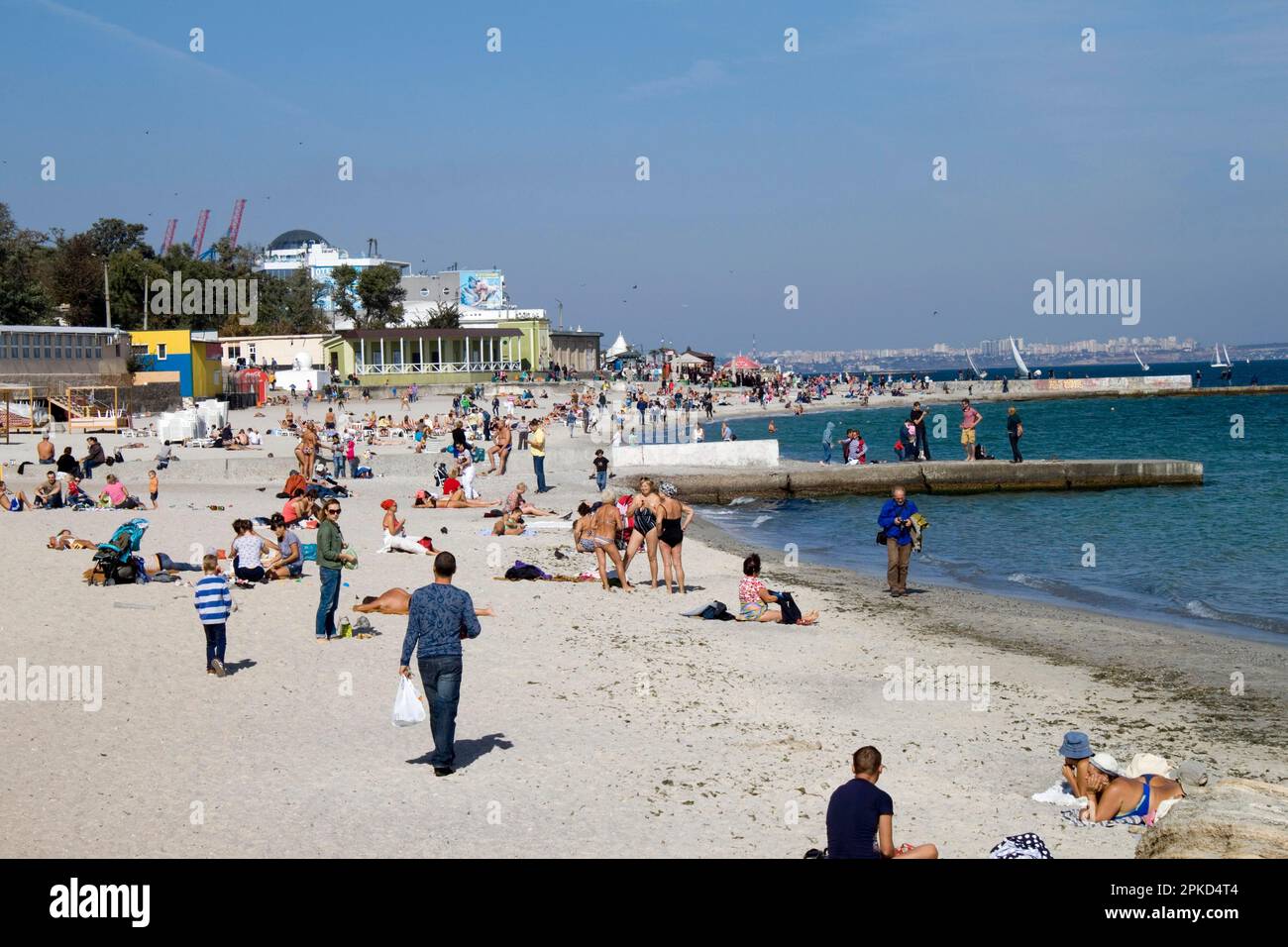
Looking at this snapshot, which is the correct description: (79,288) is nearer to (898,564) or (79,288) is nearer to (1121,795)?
(898,564)

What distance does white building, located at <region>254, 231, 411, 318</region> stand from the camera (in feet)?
441

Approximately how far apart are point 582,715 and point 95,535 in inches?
475

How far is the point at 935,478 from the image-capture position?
3275 cm

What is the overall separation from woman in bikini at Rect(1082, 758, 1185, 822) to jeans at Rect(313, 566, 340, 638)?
7374 mm

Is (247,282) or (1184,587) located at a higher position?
(247,282)

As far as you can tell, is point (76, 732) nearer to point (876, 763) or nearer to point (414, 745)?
point (414, 745)

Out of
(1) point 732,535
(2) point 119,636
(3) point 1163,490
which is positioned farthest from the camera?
(3) point 1163,490

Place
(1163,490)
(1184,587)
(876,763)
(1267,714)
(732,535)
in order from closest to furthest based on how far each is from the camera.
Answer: (876,763) < (1267,714) < (1184,587) < (732,535) < (1163,490)

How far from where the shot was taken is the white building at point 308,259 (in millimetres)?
134375

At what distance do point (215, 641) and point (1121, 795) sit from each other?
24.4 ft

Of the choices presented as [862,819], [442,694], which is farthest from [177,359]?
[862,819]

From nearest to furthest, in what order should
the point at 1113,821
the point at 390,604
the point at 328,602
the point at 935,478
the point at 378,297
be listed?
the point at 1113,821 → the point at 328,602 → the point at 390,604 → the point at 935,478 → the point at 378,297
